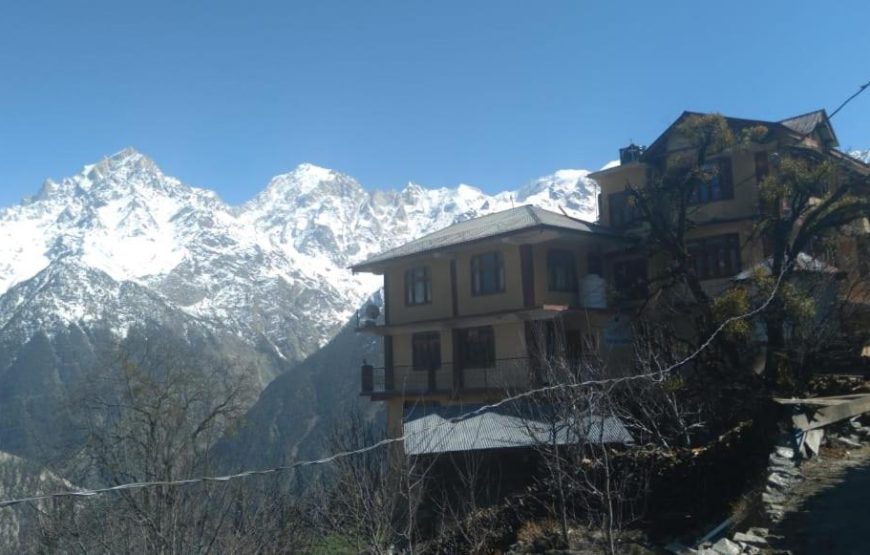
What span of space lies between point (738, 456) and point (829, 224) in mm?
10580

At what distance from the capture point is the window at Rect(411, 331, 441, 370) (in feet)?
120

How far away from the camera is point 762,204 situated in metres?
25.9

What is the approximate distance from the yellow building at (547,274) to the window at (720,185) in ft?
0.11

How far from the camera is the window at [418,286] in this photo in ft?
122

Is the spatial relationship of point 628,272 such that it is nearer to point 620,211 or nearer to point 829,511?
point 620,211

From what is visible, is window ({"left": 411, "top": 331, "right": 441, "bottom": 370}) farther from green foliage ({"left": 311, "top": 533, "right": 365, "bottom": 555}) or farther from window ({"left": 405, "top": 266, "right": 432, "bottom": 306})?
green foliage ({"left": 311, "top": 533, "right": 365, "bottom": 555})

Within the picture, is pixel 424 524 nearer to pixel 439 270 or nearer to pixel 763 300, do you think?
pixel 763 300

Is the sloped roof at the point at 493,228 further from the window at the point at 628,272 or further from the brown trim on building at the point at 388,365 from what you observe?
the brown trim on building at the point at 388,365

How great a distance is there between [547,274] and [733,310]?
442 inches

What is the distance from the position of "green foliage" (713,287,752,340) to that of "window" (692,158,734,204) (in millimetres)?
9464

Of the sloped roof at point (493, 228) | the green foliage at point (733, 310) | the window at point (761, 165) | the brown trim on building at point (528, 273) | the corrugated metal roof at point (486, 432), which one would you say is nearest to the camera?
the corrugated metal roof at point (486, 432)

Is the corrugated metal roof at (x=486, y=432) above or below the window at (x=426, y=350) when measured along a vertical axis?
below

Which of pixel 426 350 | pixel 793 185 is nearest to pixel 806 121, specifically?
pixel 793 185

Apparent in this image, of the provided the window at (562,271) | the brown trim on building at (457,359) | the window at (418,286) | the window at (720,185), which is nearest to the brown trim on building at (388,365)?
the window at (418,286)
